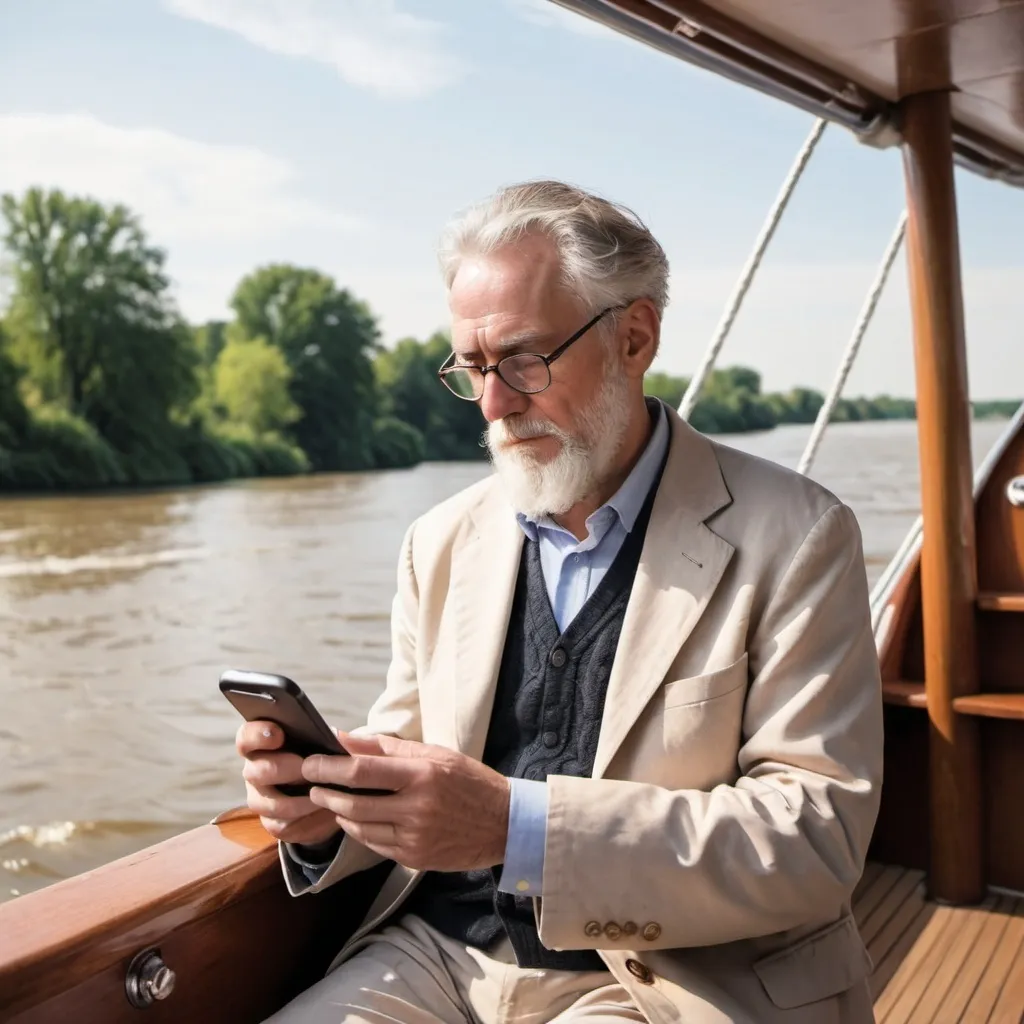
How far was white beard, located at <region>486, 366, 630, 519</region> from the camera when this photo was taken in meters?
1.34

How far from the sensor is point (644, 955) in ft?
3.90

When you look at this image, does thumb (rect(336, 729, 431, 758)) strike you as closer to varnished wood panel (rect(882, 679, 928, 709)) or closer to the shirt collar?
the shirt collar

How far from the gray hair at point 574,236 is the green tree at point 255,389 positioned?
2171 cm

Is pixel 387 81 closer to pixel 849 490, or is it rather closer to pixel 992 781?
pixel 849 490

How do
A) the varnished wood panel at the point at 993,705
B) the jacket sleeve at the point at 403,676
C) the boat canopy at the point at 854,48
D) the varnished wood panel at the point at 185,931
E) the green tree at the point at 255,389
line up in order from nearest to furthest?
the varnished wood panel at the point at 185,931 → the jacket sleeve at the point at 403,676 → the boat canopy at the point at 854,48 → the varnished wood panel at the point at 993,705 → the green tree at the point at 255,389

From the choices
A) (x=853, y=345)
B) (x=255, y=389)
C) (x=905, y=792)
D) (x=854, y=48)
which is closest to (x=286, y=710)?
(x=854, y=48)

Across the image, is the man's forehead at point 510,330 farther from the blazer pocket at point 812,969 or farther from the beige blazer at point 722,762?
the blazer pocket at point 812,969

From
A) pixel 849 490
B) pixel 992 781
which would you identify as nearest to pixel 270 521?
pixel 849 490

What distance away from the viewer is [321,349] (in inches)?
973

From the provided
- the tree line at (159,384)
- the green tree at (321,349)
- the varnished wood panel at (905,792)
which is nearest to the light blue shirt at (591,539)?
the varnished wood panel at (905,792)

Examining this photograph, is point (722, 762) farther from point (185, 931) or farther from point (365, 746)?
point (185, 931)

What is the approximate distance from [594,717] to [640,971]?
0.83 feet

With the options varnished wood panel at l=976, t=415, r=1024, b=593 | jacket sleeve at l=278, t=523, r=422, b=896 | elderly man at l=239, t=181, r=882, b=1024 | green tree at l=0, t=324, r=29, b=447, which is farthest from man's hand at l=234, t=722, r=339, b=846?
green tree at l=0, t=324, r=29, b=447

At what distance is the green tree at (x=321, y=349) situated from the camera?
76.8 feet
